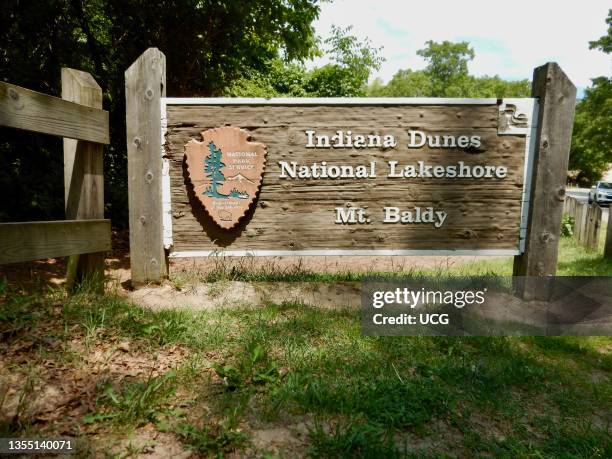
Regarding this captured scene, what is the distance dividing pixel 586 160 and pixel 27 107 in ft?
175

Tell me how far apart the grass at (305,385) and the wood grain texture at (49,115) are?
1213 millimetres

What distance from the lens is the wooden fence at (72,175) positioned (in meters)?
2.82

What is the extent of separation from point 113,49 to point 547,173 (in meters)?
7.09

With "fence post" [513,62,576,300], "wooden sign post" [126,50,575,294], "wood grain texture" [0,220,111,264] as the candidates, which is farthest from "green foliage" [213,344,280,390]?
"fence post" [513,62,576,300]

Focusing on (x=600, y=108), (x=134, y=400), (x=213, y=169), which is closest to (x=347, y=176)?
(x=213, y=169)

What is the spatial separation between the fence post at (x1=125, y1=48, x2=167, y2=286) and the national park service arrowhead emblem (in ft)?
1.18

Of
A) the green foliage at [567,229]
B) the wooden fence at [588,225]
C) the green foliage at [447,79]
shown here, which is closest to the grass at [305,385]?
the wooden fence at [588,225]

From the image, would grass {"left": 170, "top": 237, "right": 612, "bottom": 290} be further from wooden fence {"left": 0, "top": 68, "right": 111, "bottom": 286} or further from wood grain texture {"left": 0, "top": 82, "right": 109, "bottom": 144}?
wood grain texture {"left": 0, "top": 82, "right": 109, "bottom": 144}

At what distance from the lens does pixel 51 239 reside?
3.13 metres

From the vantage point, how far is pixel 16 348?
94.7 inches

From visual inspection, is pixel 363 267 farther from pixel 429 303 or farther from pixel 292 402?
pixel 292 402

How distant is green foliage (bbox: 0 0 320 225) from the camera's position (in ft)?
19.6

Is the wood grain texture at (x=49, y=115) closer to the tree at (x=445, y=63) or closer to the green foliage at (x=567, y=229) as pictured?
the green foliage at (x=567, y=229)

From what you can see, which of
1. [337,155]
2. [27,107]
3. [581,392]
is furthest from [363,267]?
[27,107]
